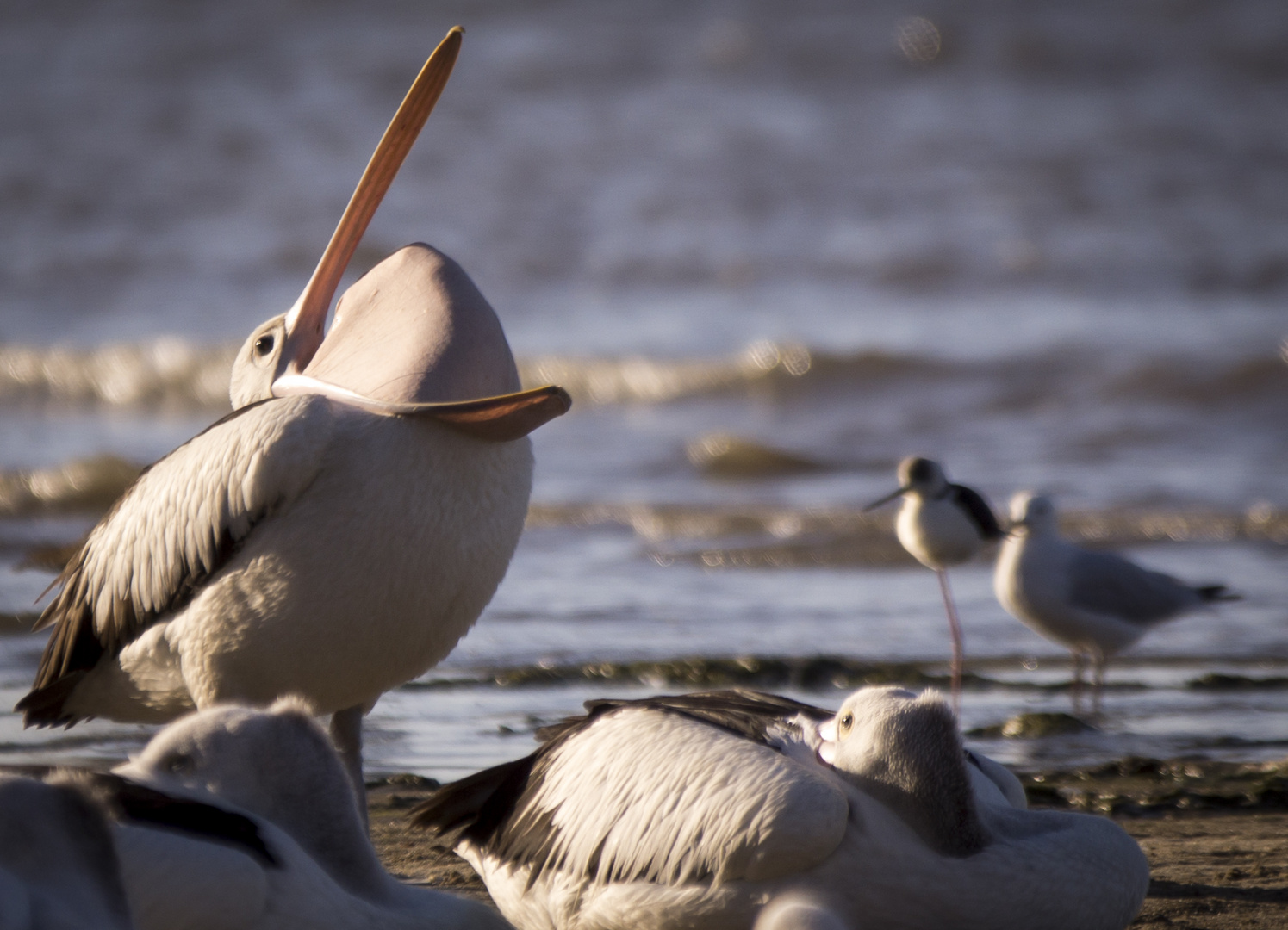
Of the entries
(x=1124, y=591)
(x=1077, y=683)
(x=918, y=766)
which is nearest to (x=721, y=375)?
(x=1124, y=591)

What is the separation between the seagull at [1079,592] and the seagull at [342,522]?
2897 mm

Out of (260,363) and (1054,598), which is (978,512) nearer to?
(1054,598)

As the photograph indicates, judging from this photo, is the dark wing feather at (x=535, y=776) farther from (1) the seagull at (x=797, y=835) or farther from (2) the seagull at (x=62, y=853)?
(2) the seagull at (x=62, y=853)

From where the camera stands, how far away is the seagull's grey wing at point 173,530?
3.31 m

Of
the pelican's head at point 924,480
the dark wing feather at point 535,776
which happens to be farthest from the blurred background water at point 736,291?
the dark wing feather at point 535,776

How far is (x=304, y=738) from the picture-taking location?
2.31 meters

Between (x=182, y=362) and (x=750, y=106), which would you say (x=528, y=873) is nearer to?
(x=182, y=362)

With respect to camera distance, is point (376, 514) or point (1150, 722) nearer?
point (376, 514)

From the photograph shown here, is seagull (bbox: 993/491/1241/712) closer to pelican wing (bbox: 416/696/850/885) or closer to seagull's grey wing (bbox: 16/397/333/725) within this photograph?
pelican wing (bbox: 416/696/850/885)

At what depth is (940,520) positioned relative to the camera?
5.91m

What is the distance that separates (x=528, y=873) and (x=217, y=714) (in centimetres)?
82

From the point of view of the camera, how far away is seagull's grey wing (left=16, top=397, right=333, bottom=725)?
331 centimetres

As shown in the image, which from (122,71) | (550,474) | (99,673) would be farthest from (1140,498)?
(122,71)

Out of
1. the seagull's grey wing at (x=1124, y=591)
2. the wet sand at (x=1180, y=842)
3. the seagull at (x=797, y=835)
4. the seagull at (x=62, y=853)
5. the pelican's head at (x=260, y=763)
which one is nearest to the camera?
→ the seagull at (x=62, y=853)
